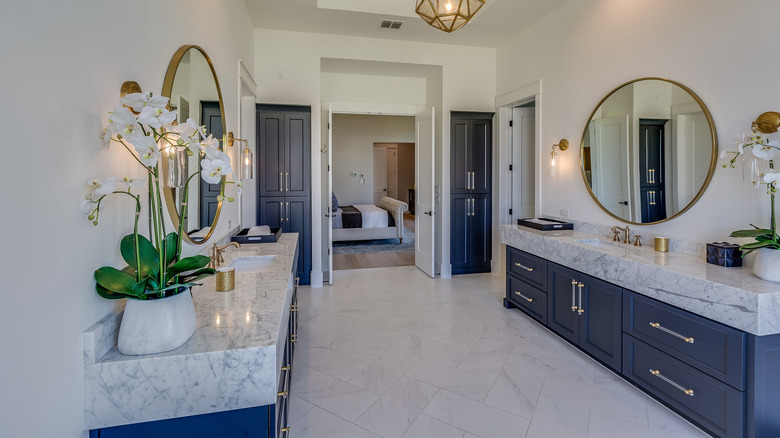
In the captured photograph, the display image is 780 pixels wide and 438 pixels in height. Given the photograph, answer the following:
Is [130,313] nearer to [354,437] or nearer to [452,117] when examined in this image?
[354,437]

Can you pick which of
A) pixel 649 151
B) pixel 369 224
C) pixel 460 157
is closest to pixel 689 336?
pixel 649 151

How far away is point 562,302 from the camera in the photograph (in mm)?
3209

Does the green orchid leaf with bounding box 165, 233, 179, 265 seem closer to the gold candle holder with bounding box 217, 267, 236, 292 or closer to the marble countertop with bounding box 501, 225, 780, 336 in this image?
the gold candle holder with bounding box 217, 267, 236, 292

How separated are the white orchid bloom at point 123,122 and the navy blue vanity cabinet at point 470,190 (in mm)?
4443

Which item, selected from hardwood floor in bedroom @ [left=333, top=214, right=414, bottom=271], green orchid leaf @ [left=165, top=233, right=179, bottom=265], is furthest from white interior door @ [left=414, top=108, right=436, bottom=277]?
green orchid leaf @ [left=165, top=233, right=179, bottom=265]

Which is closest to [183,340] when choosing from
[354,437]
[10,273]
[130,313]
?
[130,313]

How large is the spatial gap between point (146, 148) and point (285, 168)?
3.61 metres

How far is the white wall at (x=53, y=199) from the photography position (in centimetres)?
89

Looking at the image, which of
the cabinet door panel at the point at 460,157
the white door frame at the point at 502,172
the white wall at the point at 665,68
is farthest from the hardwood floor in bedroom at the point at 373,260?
the white wall at the point at 665,68

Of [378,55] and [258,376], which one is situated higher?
[378,55]

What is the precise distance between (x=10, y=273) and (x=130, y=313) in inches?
14.0

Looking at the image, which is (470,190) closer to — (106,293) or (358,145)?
(106,293)

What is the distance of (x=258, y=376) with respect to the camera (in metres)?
1.23

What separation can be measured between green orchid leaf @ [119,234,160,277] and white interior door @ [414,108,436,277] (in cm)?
410
